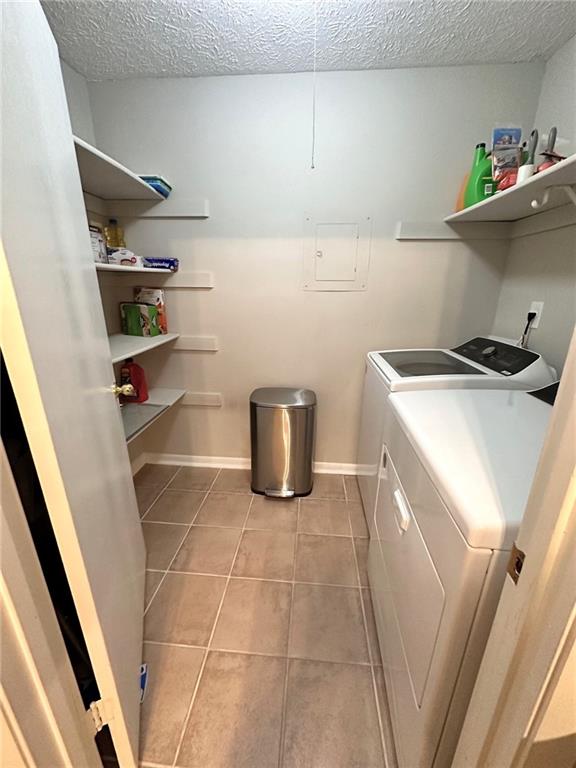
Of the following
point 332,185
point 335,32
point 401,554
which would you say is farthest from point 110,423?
point 335,32

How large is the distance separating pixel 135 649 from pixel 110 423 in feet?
2.42

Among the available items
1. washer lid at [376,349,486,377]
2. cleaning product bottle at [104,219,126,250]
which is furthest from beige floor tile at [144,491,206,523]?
cleaning product bottle at [104,219,126,250]

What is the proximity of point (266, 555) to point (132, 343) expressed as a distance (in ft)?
4.62

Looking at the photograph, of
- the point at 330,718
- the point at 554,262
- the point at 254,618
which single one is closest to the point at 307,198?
the point at 554,262

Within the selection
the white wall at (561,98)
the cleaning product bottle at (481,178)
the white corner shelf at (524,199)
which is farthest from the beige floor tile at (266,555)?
the white wall at (561,98)

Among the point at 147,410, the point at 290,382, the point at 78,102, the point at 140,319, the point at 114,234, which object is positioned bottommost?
the point at 147,410

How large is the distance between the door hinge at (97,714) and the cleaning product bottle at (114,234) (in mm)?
2101

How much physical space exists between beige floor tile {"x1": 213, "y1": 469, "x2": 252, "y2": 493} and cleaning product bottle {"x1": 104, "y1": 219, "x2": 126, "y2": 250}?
5.57 feet

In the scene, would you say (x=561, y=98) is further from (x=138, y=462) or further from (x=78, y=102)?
(x=138, y=462)

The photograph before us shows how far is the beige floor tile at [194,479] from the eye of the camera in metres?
2.17

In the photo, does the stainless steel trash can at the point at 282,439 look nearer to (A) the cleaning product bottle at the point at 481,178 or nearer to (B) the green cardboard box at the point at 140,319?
(B) the green cardboard box at the point at 140,319

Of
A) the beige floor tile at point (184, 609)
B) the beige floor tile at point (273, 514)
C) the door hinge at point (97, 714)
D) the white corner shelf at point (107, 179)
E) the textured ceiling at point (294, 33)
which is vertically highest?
the textured ceiling at point (294, 33)

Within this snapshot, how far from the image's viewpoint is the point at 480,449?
2.43ft

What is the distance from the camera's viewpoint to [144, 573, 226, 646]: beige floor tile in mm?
1246
